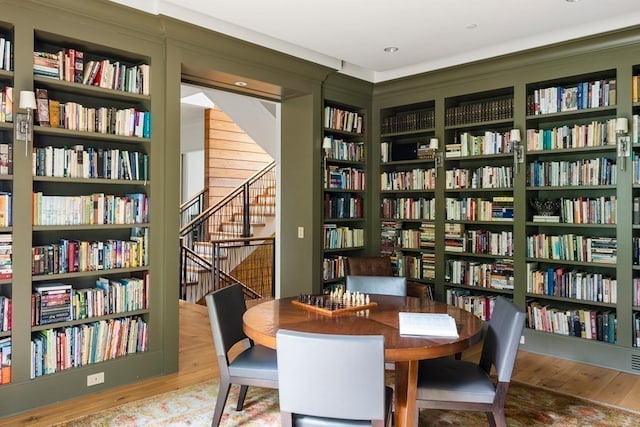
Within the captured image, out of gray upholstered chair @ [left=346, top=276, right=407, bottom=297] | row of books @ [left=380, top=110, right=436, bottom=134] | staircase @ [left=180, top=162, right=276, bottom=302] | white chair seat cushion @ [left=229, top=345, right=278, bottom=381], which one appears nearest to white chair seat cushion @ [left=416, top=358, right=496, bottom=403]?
white chair seat cushion @ [left=229, top=345, right=278, bottom=381]

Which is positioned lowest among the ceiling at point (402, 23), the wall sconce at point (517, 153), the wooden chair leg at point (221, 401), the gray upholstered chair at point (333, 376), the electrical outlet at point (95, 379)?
the electrical outlet at point (95, 379)

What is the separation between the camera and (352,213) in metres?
5.32

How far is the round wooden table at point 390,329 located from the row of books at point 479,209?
2.02 metres

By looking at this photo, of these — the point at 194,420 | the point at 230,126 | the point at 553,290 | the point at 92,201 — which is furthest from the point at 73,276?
the point at 230,126

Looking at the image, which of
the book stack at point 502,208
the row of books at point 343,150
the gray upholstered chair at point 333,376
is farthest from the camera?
the row of books at point 343,150

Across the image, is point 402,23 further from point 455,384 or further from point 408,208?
point 455,384

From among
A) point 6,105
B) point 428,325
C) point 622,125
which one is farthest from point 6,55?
point 622,125

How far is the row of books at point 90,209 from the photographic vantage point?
3.07 metres

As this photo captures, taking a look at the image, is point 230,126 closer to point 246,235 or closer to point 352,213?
point 246,235

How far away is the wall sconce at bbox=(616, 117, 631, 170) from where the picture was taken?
3.70 meters

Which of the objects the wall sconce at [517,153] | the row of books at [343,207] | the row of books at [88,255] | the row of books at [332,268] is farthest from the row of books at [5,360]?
the wall sconce at [517,153]

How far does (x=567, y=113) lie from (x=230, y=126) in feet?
19.4

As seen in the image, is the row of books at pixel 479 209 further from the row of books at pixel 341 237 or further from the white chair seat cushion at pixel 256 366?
the white chair seat cushion at pixel 256 366

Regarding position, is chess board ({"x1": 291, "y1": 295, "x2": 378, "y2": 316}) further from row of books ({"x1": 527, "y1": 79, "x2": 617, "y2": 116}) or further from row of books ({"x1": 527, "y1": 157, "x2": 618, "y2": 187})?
row of books ({"x1": 527, "y1": 79, "x2": 617, "y2": 116})
